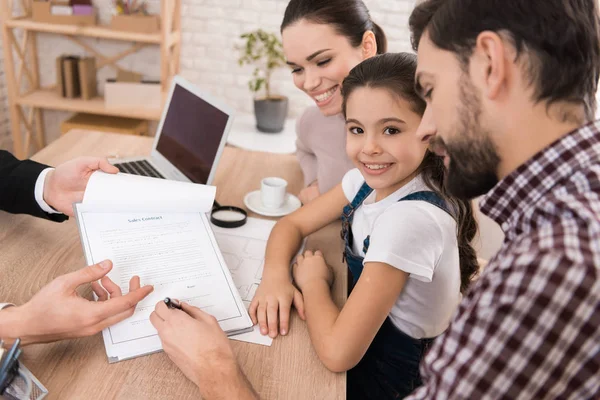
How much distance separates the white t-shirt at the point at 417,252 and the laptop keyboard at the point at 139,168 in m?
0.68

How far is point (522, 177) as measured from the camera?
61cm

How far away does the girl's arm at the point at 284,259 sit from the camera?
897mm

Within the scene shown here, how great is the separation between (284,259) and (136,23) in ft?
6.62

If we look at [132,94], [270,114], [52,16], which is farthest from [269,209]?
[52,16]

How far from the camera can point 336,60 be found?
1410mm

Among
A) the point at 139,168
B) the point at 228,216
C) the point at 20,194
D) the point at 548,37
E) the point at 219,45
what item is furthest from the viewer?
the point at 219,45

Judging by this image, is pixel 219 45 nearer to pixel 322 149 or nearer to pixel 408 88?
pixel 322 149

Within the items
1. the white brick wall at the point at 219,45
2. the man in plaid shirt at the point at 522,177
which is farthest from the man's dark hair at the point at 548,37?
the white brick wall at the point at 219,45

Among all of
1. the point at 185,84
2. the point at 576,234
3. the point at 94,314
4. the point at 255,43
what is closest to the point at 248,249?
the point at 94,314

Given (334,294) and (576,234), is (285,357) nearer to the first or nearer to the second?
(334,294)

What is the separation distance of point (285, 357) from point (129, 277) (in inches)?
12.3

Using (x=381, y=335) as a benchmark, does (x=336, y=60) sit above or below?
above

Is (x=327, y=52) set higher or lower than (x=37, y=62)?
higher

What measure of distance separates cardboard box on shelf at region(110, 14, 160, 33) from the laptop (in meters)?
1.27
